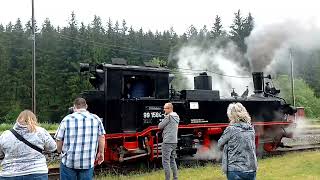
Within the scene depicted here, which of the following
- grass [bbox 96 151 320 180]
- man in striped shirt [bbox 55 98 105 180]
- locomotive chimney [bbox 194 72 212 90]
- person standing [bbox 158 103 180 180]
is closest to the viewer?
man in striped shirt [bbox 55 98 105 180]

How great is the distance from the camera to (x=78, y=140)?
5.55m

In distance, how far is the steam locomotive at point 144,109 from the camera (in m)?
10.8

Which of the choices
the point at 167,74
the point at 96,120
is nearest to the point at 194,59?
the point at 167,74

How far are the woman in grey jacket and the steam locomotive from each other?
18.1ft

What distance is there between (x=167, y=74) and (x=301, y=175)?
14.2 feet

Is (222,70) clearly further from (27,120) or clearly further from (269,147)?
(27,120)

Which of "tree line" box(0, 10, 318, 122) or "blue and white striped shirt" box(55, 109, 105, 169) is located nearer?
"blue and white striped shirt" box(55, 109, 105, 169)

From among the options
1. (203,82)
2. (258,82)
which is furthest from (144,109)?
(258,82)

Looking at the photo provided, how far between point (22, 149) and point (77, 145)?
2.29 ft

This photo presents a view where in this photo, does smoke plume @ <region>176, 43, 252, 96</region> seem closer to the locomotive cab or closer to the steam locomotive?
the steam locomotive

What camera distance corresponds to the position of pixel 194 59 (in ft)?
102

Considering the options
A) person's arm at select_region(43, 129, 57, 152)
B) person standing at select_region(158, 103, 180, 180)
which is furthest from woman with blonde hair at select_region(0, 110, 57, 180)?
person standing at select_region(158, 103, 180, 180)

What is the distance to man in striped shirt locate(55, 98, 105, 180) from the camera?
5527 millimetres

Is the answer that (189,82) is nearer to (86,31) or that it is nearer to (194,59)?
(194,59)
